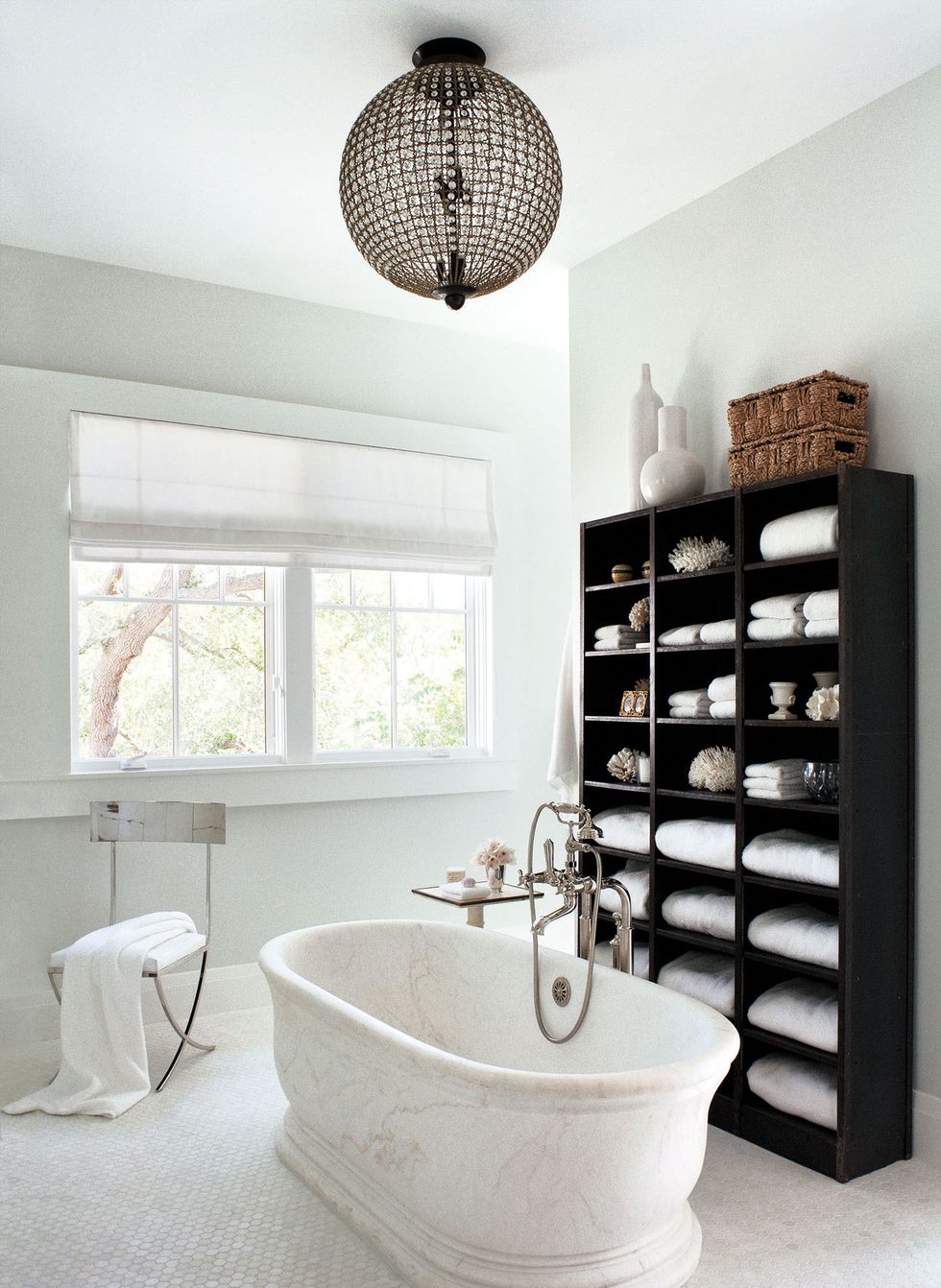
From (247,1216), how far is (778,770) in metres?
1.73

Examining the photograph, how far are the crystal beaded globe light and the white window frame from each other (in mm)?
1794

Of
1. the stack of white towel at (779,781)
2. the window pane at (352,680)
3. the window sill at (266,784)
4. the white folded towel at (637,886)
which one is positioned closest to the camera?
the stack of white towel at (779,781)

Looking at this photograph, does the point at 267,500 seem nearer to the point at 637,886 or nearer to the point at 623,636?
the point at 623,636

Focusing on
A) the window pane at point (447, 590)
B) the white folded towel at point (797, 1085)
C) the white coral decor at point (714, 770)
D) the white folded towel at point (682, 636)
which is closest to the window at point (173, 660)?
the window pane at point (447, 590)

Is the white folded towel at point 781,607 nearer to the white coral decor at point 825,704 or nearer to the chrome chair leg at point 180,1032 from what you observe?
the white coral decor at point 825,704

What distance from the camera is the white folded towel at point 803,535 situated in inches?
107

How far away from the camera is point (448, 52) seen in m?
2.63

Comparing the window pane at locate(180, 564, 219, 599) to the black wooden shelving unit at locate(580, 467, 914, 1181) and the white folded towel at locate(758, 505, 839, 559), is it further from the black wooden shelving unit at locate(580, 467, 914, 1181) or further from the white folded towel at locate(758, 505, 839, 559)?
the white folded towel at locate(758, 505, 839, 559)

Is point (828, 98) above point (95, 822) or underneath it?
above

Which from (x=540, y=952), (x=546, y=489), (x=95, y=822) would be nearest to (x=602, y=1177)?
(x=540, y=952)

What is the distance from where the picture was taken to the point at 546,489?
4906mm

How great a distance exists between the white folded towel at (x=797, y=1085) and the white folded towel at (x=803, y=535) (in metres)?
1.35

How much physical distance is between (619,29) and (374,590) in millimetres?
2439

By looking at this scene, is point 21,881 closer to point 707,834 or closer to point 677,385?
point 707,834
